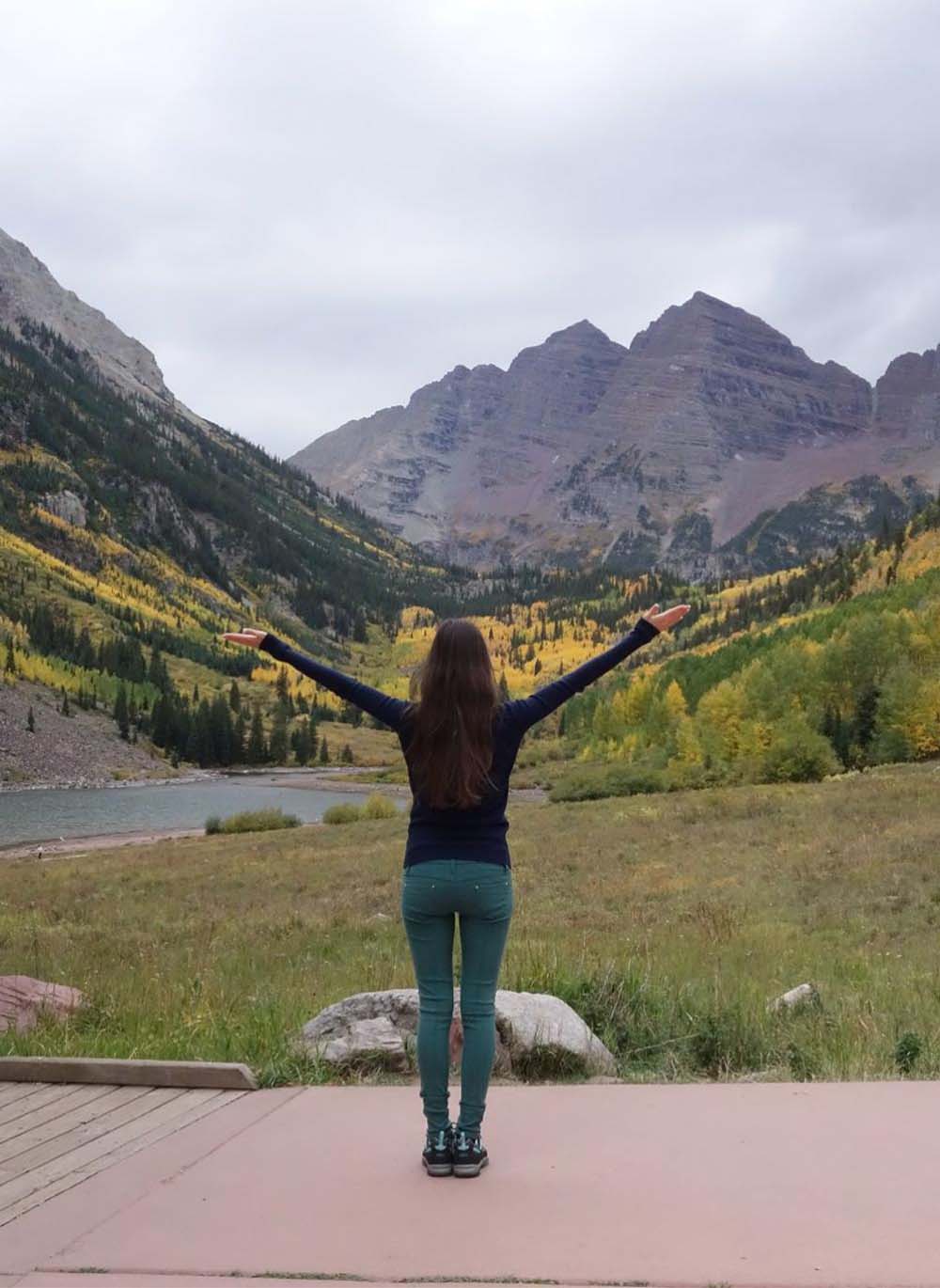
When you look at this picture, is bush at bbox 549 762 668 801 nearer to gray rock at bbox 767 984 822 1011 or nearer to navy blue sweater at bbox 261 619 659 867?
gray rock at bbox 767 984 822 1011

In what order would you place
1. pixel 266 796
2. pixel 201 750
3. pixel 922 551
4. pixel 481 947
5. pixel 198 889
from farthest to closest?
pixel 201 750 < pixel 922 551 < pixel 266 796 < pixel 198 889 < pixel 481 947

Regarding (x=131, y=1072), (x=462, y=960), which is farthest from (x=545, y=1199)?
(x=131, y=1072)

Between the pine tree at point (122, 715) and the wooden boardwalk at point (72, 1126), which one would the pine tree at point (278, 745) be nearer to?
the pine tree at point (122, 715)

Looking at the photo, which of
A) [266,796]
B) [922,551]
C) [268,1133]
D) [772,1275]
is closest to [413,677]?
[268,1133]

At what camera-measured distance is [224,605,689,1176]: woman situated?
4.62 m

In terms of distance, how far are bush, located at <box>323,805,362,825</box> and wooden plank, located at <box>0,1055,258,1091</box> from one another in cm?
5255

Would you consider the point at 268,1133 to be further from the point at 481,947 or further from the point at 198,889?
the point at 198,889

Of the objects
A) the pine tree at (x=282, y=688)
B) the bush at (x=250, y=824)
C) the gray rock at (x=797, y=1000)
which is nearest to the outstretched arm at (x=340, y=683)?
the gray rock at (x=797, y=1000)

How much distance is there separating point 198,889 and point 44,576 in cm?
17394

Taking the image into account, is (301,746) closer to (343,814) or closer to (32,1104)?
(343,814)

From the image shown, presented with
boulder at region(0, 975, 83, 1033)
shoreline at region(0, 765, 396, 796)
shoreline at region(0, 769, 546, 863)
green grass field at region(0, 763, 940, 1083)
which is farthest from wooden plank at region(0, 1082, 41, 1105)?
shoreline at region(0, 765, 396, 796)

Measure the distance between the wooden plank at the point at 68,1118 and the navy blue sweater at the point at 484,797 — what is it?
230 cm

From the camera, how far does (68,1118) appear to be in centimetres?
553

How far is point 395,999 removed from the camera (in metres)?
7.23
